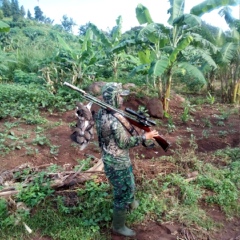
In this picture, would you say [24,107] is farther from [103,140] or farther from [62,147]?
[103,140]

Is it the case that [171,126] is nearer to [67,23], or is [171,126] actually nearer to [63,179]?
[63,179]

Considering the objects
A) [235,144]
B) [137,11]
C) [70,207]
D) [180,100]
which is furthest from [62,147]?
[180,100]

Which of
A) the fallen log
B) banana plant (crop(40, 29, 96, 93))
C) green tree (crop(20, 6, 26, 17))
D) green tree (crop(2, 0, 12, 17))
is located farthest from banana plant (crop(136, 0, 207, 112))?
green tree (crop(20, 6, 26, 17))

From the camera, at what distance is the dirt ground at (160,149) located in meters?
3.44

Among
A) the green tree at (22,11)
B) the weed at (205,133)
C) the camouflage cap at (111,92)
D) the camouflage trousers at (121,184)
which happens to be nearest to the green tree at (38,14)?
the green tree at (22,11)

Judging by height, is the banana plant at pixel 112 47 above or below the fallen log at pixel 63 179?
above

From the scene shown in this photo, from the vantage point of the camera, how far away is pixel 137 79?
1048cm

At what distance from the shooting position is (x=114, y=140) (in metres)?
2.98

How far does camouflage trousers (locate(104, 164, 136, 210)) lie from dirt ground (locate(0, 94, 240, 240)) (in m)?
0.48

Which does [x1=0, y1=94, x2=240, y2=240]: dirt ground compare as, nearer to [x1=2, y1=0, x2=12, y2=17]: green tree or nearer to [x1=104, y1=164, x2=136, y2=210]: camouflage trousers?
[x1=104, y1=164, x2=136, y2=210]: camouflage trousers

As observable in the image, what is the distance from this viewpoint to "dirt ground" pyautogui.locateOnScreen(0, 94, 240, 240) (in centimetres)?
344

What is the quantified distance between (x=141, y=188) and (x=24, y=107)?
202 inches

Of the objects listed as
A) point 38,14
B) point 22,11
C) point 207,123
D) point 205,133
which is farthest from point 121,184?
point 38,14

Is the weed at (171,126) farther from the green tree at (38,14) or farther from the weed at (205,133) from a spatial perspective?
the green tree at (38,14)
